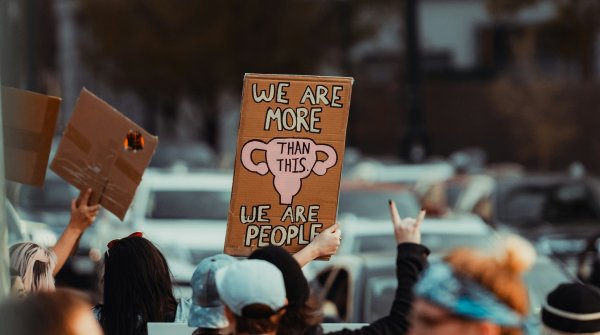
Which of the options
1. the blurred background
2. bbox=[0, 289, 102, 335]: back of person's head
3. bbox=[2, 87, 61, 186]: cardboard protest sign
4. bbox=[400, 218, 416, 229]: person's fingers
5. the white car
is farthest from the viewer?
the blurred background

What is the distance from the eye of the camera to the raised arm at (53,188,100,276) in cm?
591

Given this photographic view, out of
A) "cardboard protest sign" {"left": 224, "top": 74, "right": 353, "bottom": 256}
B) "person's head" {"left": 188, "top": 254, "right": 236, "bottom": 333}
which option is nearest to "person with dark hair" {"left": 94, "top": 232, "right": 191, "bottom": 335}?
"cardboard protest sign" {"left": 224, "top": 74, "right": 353, "bottom": 256}

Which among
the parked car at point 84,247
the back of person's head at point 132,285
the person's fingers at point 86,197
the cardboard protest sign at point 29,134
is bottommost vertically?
the parked car at point 84,247

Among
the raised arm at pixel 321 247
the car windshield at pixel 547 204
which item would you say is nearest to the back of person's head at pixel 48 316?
the raised arm at pixel 321 247

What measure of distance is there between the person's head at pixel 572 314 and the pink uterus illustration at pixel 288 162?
1026 mm

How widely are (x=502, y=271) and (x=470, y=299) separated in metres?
0.13

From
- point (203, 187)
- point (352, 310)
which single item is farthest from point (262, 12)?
point (352, 310)

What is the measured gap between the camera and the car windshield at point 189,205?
47.8 ft

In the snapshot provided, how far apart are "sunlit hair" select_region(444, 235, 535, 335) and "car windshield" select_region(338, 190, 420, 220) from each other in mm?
11125

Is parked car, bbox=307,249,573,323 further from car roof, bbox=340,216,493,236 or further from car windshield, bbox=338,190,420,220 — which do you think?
car windshield, bbox=338,190,420,220

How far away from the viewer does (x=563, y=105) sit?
40.2m

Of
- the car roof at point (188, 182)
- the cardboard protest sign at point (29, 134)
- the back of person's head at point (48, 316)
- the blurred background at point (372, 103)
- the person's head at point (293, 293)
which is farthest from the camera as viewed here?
the car roof at point (188, 182)

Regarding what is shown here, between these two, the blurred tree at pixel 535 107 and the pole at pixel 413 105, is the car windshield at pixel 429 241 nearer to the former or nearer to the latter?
the pole at pixel 413 105

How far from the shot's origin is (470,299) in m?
3.59
